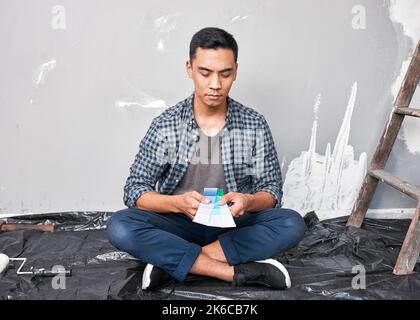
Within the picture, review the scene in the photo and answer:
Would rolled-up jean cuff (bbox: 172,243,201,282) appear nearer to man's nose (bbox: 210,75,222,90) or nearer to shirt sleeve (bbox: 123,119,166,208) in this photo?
shirt sleeve (bbox: 123,119,166,208)

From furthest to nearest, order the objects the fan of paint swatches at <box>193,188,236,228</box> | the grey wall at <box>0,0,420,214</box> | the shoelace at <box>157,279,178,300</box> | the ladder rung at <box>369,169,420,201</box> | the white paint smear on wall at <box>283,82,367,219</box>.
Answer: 1. the white paint smear on wall at <box>283,82,367,219</box>
2. the grey wall at <box>0,0,420,214</box>
3. the ladder rung at <box>369,169,420,201</box>
4. the shoelace at <box>157,279,178,300</box>
5. the fan of paint swatches at <box>193,188,236,228</box>

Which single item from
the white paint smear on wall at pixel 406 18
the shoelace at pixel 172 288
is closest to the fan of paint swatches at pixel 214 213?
the shoelace at pixel 172 288

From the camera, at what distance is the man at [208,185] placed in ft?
4.89

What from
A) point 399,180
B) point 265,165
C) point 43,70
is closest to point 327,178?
point 399,180

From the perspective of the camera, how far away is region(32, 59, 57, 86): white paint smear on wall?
6.88ft

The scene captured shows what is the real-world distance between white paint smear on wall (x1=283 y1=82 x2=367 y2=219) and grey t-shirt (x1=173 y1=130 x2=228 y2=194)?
69 centimetres

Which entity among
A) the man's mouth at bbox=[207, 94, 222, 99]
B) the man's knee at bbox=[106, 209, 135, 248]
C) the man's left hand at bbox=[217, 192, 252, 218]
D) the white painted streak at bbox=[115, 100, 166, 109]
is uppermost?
the man's mouth at bbox=[207, 94, 222, 99]

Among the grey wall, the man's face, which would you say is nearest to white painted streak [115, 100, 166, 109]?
the grey wall

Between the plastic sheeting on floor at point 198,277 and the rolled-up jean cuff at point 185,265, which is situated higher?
the rolled-up jean cuff at point 185,265

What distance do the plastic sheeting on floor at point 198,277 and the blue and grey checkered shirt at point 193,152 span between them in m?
0.31

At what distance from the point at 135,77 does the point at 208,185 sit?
28.8 inches

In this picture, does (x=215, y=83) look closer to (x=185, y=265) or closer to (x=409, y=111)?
(x=185, y=265)

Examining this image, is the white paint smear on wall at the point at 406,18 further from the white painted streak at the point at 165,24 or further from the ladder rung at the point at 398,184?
the white painted streak at the point at 165,24

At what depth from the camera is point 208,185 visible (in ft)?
5.56
